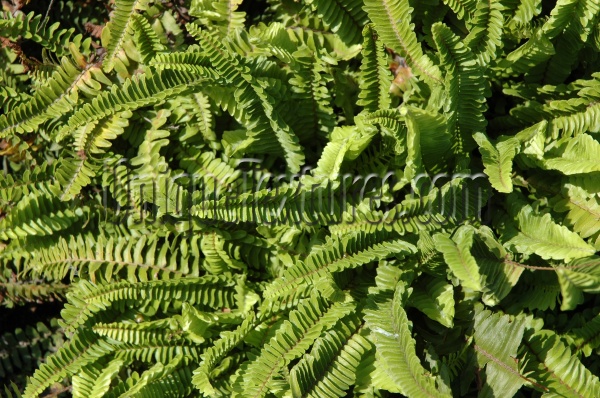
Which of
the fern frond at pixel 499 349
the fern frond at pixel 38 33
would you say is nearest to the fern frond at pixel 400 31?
the fern frond at pixel 499 349

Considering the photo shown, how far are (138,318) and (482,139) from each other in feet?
5.95

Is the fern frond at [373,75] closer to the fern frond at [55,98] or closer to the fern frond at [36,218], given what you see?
the fern frond at [55,98]

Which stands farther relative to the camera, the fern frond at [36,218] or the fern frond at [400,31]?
the fern frond at [36,218]

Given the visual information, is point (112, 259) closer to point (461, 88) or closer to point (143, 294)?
point (143, 294)

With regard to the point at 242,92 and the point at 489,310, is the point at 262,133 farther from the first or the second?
the point at 489,310

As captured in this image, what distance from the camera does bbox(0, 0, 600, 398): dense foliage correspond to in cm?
240

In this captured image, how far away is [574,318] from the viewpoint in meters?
2.61

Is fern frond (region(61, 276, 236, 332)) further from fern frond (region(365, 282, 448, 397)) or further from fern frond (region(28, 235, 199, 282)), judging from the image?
fern frond (region(365, 282, 448, 397))

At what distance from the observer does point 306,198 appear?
8.36 ft

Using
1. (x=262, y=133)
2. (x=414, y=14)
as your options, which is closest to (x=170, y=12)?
(x=262, y=133)

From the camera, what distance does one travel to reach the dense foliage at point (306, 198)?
2.40 meters

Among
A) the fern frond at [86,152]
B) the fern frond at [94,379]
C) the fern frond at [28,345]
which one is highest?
the fern frond at [86,152]

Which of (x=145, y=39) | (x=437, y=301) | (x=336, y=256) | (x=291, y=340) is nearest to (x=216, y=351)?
(x=291, y=340)

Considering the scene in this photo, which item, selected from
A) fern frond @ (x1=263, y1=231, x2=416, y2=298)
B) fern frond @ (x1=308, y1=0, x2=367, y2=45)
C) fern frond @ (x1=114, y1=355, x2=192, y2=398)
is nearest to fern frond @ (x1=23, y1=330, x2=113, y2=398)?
fern frond @ (x1=114, y1=355, x2=192, y2=398)
